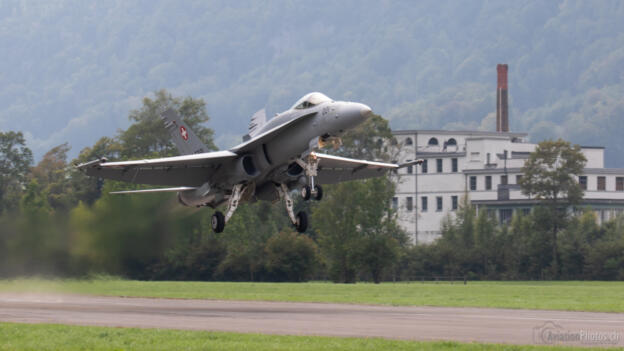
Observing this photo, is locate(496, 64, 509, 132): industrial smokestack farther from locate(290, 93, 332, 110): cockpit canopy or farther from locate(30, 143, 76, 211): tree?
locate(290, 93, 332, 110): cockpit canopy

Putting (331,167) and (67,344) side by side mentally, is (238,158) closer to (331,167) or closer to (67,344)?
(331,167)

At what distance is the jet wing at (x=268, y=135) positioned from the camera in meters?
32.2

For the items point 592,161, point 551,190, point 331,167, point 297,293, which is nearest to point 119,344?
point 331,167

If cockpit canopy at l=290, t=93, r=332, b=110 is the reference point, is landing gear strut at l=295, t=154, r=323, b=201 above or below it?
below

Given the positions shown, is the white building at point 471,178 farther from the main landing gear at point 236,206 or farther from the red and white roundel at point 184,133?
the main landing gear at point 236,206

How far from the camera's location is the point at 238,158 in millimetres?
35406

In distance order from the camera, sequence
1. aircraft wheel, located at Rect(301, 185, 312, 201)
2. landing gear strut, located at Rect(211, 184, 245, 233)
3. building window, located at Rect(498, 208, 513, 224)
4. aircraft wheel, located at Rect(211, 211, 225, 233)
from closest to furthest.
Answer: aircraft wheel, located at Rect(301, 185, 312, 201), landing gear strut, located at Rect(211, 184, 245, 233), aircraft wheel, located at Rect(211, 211, 225, 233), building window, located at Rect(498, 208, 513, 224)

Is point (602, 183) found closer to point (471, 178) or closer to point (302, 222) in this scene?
point (471, 178)

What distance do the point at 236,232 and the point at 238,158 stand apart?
40949 millimetres

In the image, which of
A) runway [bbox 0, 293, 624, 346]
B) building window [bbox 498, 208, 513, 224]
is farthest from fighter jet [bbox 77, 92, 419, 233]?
building window [bbox 498, 208, 513, 224]

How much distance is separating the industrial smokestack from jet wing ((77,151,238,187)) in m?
128

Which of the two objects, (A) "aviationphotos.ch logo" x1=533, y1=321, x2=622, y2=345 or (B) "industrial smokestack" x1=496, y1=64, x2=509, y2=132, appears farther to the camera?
(B) "industrial smokestack" x1=496, y1=64, x2=509, y2=132

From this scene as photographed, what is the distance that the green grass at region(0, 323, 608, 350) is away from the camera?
20.0 meters

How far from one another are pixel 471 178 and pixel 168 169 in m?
96.1
